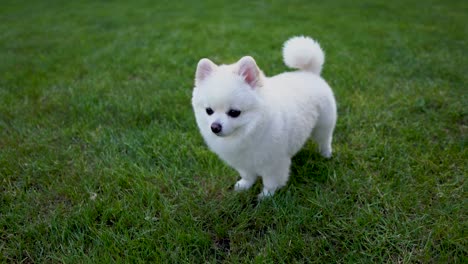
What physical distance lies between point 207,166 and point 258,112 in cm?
87

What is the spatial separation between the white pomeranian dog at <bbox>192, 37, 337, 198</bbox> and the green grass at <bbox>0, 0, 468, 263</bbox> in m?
0.28

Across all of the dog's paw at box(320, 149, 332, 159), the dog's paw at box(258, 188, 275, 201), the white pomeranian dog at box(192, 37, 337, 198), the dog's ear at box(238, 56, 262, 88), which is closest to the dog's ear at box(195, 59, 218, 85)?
the white pomeranian dog at box(192, 37, 337, 198)

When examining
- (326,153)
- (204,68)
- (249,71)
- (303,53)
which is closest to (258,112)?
(249,71)

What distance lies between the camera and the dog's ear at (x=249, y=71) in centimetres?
204

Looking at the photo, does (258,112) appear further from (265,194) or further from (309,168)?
(309,168)

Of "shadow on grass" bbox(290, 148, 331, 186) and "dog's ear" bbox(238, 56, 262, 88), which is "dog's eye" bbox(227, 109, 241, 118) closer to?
"dog's ear" bbox(238, 56, 262, 88)

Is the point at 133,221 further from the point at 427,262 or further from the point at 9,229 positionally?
the point at 427,262

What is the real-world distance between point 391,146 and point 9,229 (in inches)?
115

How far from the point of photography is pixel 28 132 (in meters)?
3.29

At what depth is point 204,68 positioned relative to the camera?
2.15 meters

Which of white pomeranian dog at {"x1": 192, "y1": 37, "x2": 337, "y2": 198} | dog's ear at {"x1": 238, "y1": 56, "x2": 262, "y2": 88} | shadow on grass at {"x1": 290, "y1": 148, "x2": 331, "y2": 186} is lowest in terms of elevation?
shadow on grass at {"x1": 290, "y1": 148, "x2": 331, "y2": 186}

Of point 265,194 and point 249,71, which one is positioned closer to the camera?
point 249,71

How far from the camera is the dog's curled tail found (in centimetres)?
260

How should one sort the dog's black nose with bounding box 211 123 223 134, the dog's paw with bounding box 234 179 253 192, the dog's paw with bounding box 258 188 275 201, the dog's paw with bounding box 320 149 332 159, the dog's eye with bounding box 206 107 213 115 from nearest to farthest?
the dog's black nose with bounding box 211 123 223 134 → the dog's eye with bounding box 206 107 213 115 → the dog's paw with bounding box 258 188 275 201 → the dog's paw with bounding box 234 179 253 192 → the dog's paw with bounding box 320 149 332 159
